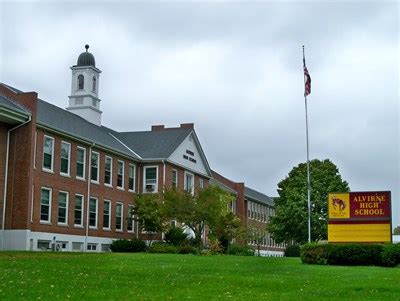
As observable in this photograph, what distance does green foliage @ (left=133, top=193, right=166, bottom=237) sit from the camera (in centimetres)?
4931

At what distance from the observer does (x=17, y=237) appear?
3891 centimetres

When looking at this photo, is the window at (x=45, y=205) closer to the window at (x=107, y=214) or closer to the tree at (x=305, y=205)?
the window at (x=107, y=214)

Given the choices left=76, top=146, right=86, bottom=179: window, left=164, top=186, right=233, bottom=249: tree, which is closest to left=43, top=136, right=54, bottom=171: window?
left=76, top=146, right=86, bottom=179: window

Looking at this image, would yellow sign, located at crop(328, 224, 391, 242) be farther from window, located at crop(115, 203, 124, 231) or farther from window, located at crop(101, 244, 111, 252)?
window, located at crop(115, 203, 124, 231)

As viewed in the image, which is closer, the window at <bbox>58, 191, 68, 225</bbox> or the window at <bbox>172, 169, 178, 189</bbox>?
the window at <bbox>58, 191, 68, 225</bbox>

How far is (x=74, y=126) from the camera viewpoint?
47.7 m

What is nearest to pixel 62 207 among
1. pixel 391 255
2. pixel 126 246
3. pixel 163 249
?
pixel 126 246

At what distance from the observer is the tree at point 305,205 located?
64.9 metres

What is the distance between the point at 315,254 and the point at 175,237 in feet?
70.6

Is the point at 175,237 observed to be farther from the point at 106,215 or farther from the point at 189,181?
the point at 189,181

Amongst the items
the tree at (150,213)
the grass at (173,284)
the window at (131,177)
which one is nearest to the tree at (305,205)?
the window at (131,177)

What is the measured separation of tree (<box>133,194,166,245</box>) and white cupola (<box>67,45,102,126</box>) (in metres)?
11.1

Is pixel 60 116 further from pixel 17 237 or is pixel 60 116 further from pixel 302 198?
pixel 302 198

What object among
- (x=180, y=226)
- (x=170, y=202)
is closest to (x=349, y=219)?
(x=170, y=202)
